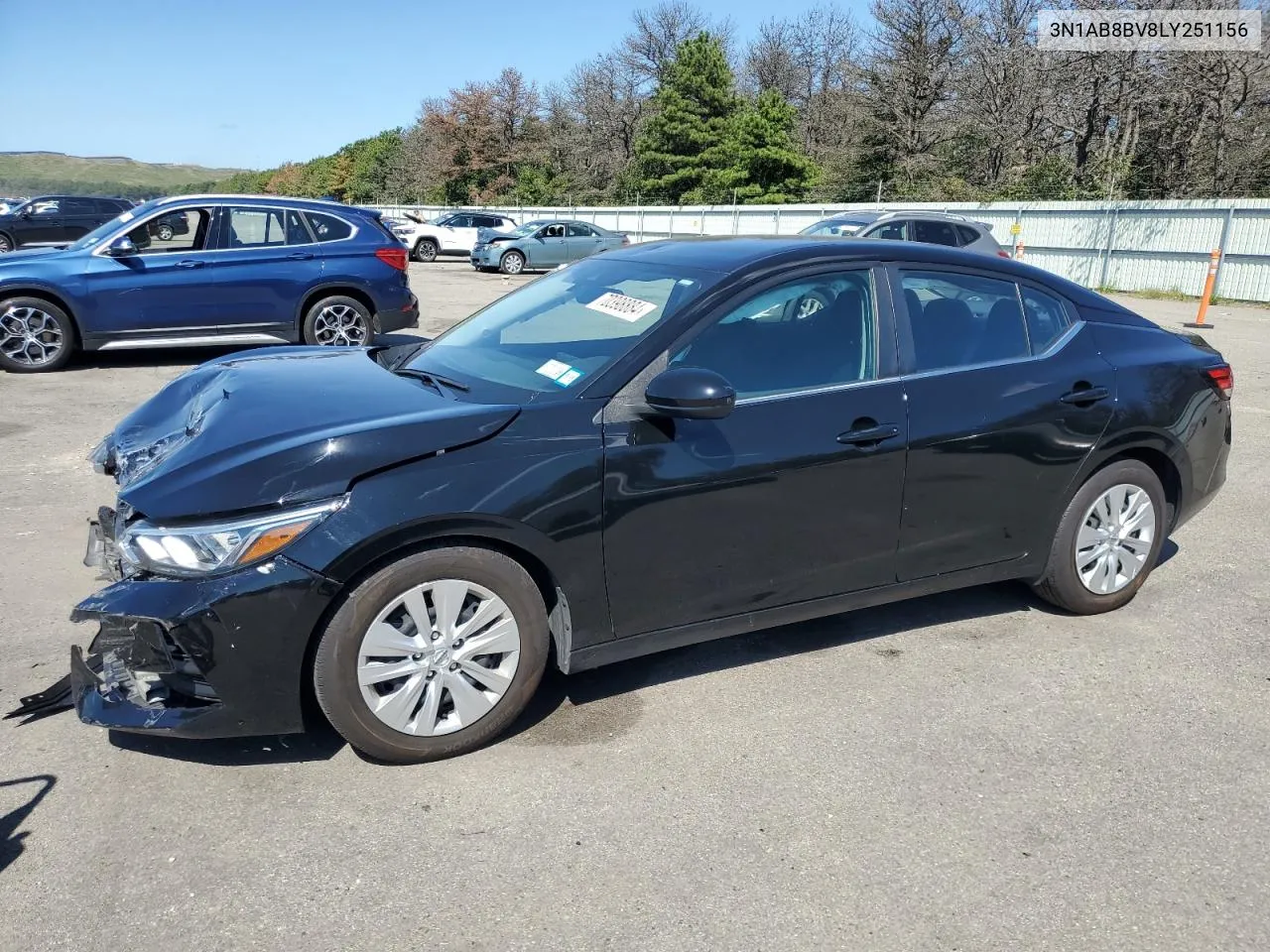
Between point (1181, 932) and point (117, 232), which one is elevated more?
point (117, 232)

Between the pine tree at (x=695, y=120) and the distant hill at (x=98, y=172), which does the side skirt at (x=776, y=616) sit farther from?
the distant hill at (x=98, y=172)

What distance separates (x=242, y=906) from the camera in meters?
2.49

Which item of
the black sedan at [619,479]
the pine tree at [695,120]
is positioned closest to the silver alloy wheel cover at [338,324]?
the black sedan at [619,479]

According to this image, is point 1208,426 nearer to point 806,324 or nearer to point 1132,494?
point 1132,494

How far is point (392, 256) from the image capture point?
10328 millimetres

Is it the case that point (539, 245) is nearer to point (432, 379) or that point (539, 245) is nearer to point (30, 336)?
point (30, 336)

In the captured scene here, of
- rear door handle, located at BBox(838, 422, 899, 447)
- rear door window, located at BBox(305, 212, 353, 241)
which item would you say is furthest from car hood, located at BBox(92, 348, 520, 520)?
rear door window, located at BBox(305, 212, 353, 241)

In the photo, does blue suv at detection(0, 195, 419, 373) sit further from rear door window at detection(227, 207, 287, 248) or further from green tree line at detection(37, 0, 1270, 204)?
green tree line at detection(37, 0, 1270, 204)

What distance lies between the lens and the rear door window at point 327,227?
10.1 metres

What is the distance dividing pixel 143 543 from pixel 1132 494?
3.97m

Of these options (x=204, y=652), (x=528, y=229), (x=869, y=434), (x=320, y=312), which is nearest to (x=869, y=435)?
(x=869, y=434)

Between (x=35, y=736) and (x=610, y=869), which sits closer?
(x=610, y=869)

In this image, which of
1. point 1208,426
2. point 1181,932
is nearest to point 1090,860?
point 1181,932

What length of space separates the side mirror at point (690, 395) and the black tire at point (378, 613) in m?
0.72
